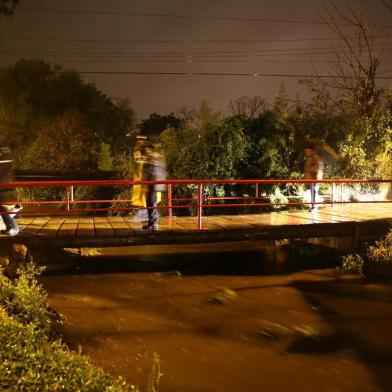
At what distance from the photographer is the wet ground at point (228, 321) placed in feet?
19.9

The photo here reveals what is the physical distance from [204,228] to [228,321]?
2552mm

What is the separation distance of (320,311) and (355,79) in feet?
41.8

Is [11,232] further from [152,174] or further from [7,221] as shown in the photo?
[152,174]

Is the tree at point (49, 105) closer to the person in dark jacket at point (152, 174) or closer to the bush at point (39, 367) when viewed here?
the person in dark jacket at point (152, 174)

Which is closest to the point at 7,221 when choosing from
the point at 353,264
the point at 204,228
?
the point at 204,228

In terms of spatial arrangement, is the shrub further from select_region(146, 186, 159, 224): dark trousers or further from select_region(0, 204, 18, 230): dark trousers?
select_region(0, 204, 18, 230): dark trousers

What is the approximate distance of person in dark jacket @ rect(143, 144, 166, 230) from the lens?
9539mm

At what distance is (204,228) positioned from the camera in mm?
10039

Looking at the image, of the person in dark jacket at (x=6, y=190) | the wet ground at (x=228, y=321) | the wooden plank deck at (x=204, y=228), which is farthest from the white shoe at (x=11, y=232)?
the wet ground at (x=228, y=321)

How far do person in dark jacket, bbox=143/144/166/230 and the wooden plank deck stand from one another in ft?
0.88

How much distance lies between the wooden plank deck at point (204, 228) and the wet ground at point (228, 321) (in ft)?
3.02

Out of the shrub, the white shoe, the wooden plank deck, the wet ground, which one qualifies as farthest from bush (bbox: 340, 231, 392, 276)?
the white shoe

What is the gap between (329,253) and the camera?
464 inches

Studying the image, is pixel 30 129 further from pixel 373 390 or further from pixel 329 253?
pixel 373 390
